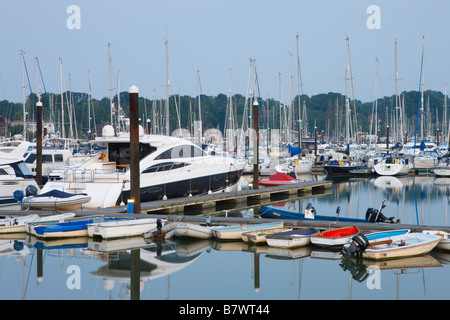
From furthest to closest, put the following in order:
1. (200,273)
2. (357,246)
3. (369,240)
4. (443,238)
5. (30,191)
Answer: (30,191) < (443,238) < (369,240) < (357,246) < (200,273)

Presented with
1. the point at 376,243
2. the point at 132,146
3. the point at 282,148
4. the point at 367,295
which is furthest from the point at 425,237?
the point at 282,148

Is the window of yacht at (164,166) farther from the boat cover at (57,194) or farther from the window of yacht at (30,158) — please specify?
the window of yacht at (30,158)

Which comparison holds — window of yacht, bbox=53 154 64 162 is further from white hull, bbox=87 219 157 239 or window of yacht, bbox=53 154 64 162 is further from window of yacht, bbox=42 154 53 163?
white hull, bbox=87 219 157 239

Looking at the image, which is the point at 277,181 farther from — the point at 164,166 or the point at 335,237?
the point at 335,237

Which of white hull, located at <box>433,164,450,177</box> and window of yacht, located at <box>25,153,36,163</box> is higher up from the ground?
window of yacht, located at <box>25,153,36,163</box>

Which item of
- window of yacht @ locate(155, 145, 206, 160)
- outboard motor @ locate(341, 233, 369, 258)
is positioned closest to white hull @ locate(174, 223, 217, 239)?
outboard motor @ locate(341, 233, 369, 258)

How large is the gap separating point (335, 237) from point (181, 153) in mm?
11141

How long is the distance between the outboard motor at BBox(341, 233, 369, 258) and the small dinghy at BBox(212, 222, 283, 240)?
3.19 meters

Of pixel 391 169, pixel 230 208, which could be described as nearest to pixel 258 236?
pixel 230 208

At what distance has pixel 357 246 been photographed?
52.5ft

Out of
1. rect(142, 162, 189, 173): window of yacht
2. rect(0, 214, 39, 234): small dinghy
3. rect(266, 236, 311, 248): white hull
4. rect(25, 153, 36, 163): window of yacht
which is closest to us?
rect(266, 236, 311, 248): white hull

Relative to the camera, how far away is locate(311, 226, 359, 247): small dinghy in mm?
17125

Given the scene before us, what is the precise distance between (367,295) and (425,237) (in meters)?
4.44
